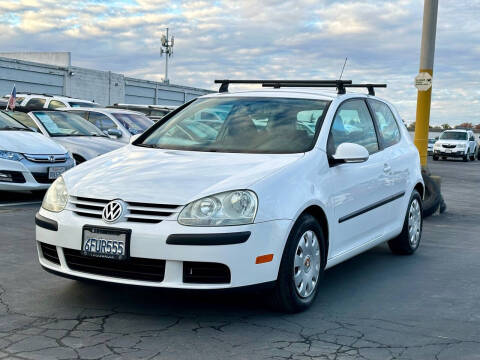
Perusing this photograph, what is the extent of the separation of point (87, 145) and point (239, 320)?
815 cm

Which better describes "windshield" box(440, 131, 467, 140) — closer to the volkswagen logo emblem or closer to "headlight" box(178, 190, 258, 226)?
"headlight" box(178, 190, 258, 226)

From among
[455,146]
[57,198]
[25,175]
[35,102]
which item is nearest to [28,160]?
[25,175]

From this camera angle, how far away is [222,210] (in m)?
4.20

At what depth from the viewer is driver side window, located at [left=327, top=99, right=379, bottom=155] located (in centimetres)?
543

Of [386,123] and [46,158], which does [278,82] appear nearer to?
[386,123]

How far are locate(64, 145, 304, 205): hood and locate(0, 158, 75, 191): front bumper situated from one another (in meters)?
5.13

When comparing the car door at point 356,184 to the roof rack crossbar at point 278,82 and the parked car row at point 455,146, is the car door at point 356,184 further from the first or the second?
the parked car row at point 455,146

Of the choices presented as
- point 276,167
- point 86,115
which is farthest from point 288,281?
point 86,115

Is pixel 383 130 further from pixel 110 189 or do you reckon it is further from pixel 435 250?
pixel 110 189

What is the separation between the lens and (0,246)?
21.7 feet

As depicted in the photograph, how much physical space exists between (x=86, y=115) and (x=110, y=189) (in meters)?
11.8

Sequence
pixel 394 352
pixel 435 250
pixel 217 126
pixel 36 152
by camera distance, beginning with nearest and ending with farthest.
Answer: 1. pixel 394 352
2. pixel 217 126
3. pixel 435 250
4. pixel 36 152

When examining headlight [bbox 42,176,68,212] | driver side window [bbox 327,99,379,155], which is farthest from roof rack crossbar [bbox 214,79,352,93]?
headlight [bbox 42,176,68,212]

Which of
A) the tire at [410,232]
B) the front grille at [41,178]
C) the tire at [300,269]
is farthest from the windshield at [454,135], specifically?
the tire at [300,269]
